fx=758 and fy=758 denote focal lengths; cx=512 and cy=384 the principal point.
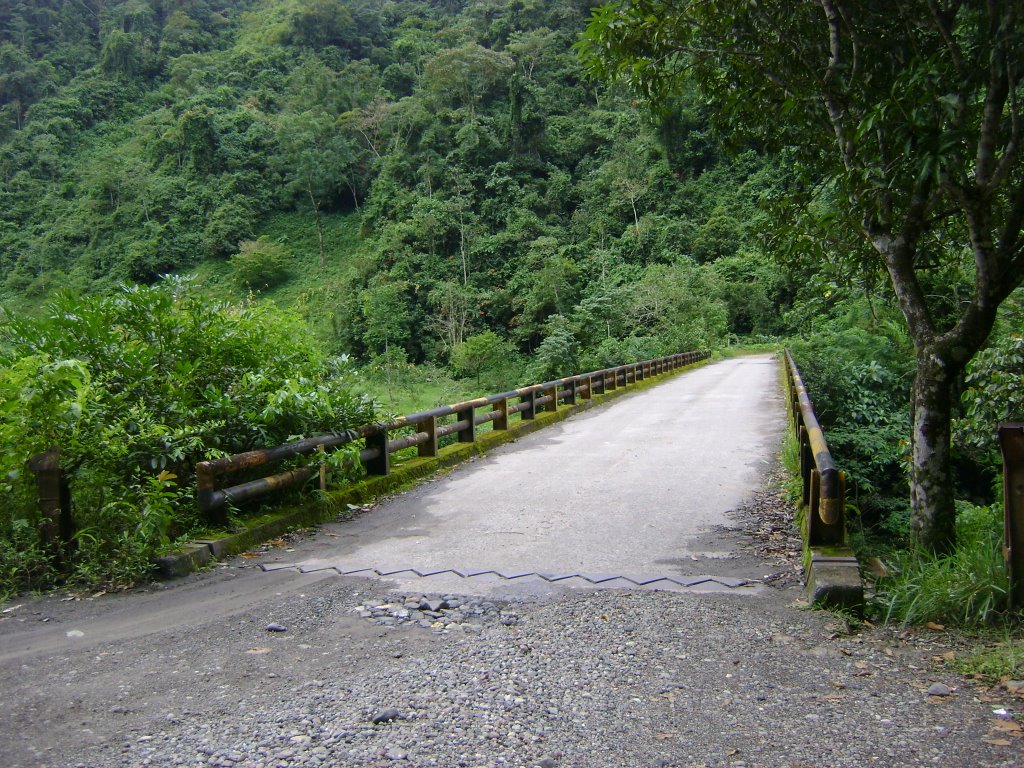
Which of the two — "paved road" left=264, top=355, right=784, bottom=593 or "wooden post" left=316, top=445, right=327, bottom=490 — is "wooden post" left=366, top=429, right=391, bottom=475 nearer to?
"paved road" left=264, top=355, right=784, bottom=593

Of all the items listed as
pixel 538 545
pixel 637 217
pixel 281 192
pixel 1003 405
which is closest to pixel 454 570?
pixel 538 545

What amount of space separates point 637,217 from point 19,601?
185 feet

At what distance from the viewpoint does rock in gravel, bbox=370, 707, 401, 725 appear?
3197 mm

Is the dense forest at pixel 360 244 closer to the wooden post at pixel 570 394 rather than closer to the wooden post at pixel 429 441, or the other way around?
the wooden post at pixel 429 441

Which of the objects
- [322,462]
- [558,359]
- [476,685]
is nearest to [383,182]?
[558,359]

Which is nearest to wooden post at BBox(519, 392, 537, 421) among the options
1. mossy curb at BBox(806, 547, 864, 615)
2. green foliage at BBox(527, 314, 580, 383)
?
mossy curb at BBox(806, 547, 864, 615)

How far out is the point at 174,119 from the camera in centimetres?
7431

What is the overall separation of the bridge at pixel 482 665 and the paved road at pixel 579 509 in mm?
43

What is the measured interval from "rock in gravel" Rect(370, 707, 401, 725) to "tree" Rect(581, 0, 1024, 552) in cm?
381

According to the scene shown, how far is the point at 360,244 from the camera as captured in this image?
65.1 m

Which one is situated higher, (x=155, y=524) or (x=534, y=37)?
(x=534, y=37)

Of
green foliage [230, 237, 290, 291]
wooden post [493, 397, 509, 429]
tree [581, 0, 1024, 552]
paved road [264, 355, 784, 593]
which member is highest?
green foliage [230, 237, 290, 291]

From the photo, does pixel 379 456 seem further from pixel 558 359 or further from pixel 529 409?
pixel 558 359

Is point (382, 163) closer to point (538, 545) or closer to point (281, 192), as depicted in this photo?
point (281, 192)
